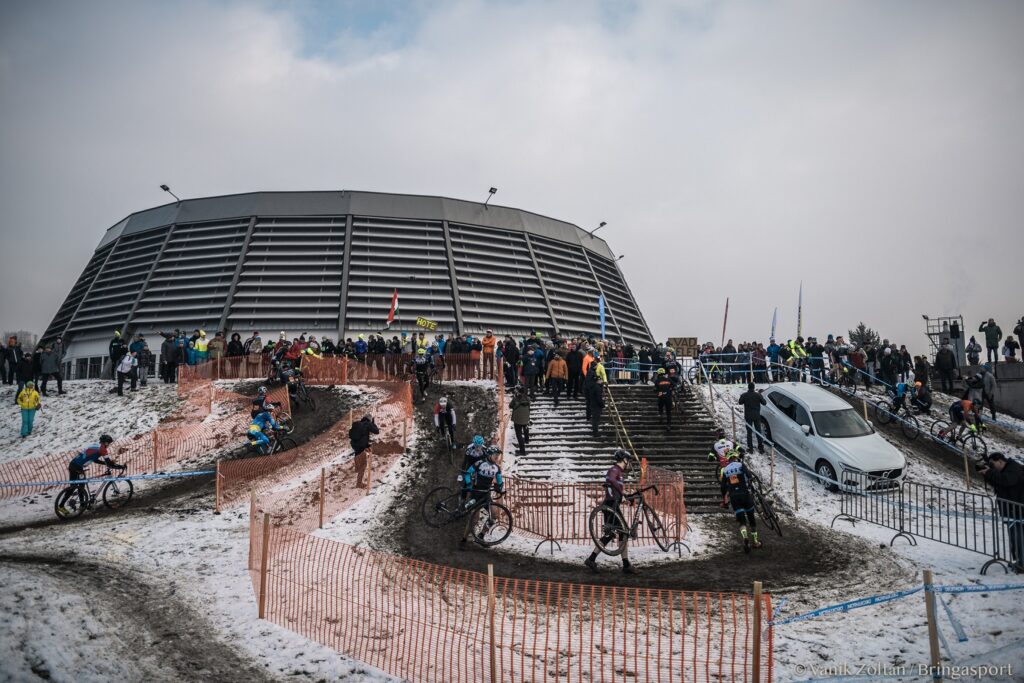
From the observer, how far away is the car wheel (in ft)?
52.3

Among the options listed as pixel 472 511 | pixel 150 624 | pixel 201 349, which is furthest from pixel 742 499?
pixel 201 349

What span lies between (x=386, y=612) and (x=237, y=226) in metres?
33.2

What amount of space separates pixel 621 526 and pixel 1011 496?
19.2 ft

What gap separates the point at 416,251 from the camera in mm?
37094

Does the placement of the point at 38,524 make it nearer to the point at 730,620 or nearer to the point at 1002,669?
the point at 730,620

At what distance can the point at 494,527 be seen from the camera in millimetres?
12523

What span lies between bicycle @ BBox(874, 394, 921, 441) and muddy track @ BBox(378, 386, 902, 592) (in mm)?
8574

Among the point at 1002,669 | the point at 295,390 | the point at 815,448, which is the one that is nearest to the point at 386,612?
the point at 1002,669

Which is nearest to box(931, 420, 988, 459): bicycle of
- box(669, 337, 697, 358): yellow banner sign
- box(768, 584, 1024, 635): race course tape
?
box(669, 337, 697, 358): yellow banner sign

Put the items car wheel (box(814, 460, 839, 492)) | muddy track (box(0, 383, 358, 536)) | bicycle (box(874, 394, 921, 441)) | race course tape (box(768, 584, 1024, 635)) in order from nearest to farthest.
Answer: race course tape (box(768, 584, 1024, 635))
muddy track (box(0, 383, 358, 536))
car wheel (box(814, 460, 839, 492))
bicycle (box(874, 394, 921, 441))

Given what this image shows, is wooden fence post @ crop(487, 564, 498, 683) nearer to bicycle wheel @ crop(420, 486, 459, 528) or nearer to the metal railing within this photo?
bicycle wheel @ crop(420, 486, 459, 528)

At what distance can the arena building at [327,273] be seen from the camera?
34.0 m

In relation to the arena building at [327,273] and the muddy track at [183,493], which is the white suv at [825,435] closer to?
the muddy track at [183,493]

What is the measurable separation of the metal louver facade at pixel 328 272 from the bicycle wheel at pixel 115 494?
1775 centimetres
